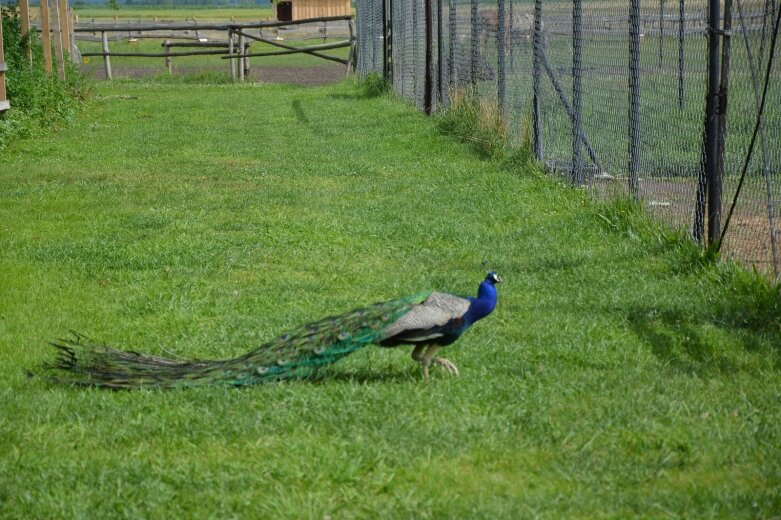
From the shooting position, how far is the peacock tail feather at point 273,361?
19.7 feet

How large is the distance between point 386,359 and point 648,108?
5.87 metres

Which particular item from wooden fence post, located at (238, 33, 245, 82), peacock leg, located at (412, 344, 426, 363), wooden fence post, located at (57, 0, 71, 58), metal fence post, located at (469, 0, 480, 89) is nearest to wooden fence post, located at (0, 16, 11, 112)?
metal fence post, located at (469, 0, 480, 89)

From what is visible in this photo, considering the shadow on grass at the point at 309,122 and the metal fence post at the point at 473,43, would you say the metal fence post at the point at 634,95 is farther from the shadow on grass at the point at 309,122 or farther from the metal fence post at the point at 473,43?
the shadow on grass at the point at 309,122

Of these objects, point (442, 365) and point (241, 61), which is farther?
point (241, 61)

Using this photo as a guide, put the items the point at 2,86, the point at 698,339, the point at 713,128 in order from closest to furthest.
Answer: the point at 698,339, the point at 713,128, the point at 2,86

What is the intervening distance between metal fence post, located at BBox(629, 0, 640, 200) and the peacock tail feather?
16.2 ft

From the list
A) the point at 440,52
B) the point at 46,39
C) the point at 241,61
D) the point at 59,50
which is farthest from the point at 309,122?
the point at 241,61

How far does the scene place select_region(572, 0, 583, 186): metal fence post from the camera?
40.4ft

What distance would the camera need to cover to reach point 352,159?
1536 centimetres

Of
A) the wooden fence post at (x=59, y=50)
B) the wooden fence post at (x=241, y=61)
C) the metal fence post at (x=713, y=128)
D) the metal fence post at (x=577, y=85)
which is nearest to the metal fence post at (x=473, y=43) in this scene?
the metal fence post at (x=577, y=85)

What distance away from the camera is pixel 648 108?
38.1ft

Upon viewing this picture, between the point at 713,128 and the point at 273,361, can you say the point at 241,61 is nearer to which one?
the point at 713,128

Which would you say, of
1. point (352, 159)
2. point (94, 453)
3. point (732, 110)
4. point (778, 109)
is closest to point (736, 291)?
point (778, 109)

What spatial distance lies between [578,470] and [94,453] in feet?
6.88
